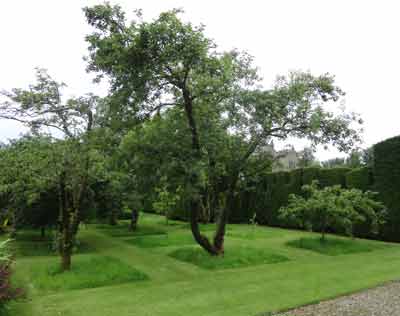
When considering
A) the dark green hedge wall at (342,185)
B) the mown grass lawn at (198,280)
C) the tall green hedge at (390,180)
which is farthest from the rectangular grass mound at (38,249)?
the tall green hedge at (390,180)

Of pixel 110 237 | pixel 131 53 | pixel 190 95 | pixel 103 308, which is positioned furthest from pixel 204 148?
pixel 110 237

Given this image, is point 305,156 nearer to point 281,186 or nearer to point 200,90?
point 281,186

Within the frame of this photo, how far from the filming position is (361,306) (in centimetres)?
503

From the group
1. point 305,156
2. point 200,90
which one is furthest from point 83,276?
point 305,156

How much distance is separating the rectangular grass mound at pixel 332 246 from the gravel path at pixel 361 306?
16.3 feet

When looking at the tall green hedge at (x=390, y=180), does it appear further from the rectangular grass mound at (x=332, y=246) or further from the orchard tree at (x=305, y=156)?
the orchard tree at (x=305, y=156)

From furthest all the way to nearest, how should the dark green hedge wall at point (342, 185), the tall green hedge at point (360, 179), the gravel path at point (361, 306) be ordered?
the tall green hedge at point (360, 179)
the dark green hedge wall at point (342, 185)
the gravel path at point (361, 306)

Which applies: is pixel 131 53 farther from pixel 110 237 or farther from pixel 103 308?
pixel 110 237

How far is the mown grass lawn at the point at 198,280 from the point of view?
5215 millimetres

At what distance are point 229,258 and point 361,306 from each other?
13.9 feet

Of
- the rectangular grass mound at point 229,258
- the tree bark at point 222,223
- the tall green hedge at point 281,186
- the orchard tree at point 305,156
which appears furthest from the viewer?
the tall green hedge at point 281,186

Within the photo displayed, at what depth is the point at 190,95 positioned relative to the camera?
26.9 feet

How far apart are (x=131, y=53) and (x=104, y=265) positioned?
16.7 feet

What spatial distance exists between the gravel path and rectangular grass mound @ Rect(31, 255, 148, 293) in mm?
3873
